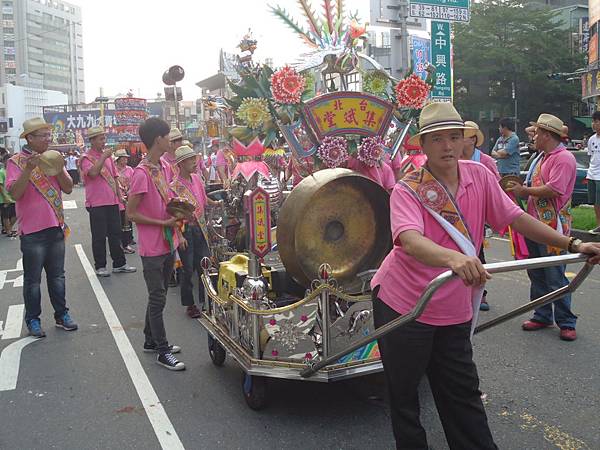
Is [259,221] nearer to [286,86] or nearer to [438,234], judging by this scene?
[286,86]

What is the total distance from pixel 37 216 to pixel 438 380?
14.1 feet

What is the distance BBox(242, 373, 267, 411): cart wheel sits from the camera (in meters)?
3.92

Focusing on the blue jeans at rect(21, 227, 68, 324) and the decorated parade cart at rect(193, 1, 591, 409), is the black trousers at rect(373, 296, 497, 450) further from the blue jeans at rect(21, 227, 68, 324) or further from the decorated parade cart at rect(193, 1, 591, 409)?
the blue jeans at rect(21, 227, 68, 324)

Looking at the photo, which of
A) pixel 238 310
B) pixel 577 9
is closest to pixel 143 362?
pixel 238 310

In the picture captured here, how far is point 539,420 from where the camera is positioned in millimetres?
3742

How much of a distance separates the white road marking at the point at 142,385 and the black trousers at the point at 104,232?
1.34 metres

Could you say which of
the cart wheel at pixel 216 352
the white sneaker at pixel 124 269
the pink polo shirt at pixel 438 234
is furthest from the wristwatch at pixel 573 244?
the white sneaker at pixel 124 269

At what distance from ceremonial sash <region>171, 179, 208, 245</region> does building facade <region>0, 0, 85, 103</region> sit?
105 metres

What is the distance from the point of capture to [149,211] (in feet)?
15.9

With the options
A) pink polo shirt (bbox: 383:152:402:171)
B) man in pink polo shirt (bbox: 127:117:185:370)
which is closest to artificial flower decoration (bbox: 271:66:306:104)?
pink polo shirt (bbox: 383:152:402:171)

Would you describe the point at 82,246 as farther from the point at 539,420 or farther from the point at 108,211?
the point at 539,420

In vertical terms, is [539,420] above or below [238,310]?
below

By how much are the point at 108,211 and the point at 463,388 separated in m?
7.11

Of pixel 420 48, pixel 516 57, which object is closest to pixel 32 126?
pixel 420 48
